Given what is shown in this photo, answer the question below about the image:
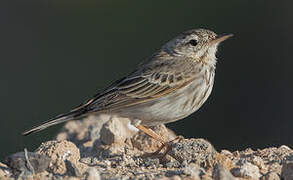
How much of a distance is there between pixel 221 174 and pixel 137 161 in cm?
195

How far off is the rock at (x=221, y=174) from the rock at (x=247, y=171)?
1.17 feet

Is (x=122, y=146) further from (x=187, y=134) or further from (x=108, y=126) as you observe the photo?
(x=187, y=134)

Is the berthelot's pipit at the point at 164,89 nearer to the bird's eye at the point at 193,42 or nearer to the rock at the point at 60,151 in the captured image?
the bird's eye at the point at 193,42

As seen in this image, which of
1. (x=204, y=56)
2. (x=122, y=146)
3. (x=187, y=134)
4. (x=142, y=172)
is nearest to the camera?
(x=142, y=172)

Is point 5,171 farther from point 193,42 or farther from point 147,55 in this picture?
point 147,55

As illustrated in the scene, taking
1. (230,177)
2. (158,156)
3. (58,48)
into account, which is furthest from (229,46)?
(230,177)

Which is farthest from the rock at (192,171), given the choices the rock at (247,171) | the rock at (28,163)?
the rock at (28,163)

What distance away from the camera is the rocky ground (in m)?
8.23

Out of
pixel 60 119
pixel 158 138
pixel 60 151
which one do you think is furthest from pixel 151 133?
pixel 60 151

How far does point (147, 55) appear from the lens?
77.7 feet

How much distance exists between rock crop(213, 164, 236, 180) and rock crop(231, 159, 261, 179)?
0.36 m

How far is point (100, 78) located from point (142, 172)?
15.4 m

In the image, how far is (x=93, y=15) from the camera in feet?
90.4

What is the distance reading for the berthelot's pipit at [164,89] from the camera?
35.3ft
